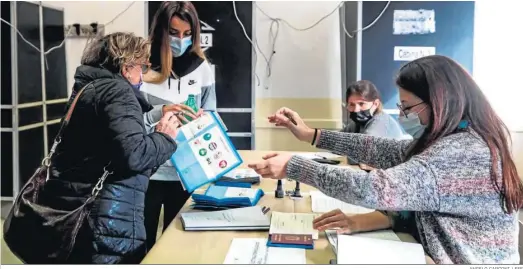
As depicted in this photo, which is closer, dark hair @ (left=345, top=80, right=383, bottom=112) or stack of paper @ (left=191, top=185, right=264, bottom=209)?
stack of paper @ (left=191, top=185, right=264, bottom=209)

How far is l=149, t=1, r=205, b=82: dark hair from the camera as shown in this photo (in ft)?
Answer: 6.59

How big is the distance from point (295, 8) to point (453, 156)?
2.30 meters

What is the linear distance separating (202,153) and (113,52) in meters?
0.40

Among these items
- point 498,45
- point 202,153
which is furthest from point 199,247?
point 498,45

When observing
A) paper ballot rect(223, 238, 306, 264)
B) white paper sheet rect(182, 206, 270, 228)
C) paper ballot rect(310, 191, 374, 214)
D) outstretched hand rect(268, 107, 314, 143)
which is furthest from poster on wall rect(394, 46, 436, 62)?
paper ballot rect(223, 238, 306, 264)

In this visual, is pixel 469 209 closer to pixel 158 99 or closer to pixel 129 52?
pixel 129 52

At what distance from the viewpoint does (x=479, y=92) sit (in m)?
1.13

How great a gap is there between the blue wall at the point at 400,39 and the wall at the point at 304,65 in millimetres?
415

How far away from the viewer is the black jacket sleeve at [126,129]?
4.19ft

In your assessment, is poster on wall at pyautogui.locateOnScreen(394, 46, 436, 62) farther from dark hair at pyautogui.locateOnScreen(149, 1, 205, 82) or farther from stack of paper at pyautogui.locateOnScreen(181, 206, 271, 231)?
stack of paper at pyautogui.locateOnScreen(181, 206, 271, 231)

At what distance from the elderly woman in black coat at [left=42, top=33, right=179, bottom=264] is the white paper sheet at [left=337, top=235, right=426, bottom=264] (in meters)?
0.59

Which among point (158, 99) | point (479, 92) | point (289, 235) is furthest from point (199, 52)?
point (479, 92)

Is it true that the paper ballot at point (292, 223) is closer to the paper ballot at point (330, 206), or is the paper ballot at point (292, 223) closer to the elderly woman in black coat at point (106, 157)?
the paper ballot at point (330, 206)

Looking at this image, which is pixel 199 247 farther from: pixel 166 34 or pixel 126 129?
pixel 166 34
